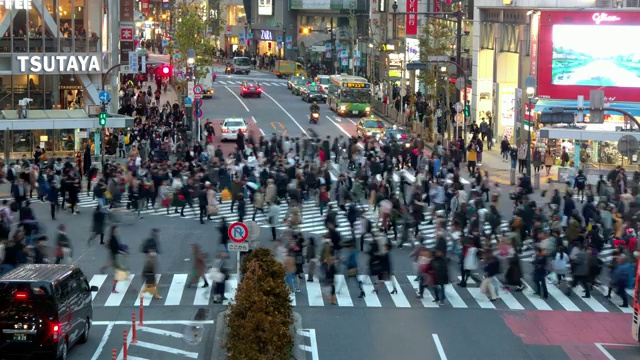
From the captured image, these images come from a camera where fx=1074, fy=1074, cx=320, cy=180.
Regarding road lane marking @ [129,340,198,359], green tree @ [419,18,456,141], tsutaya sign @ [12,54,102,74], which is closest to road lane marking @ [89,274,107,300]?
road lane marking @ [129,340,198,359]

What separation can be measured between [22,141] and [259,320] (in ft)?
123

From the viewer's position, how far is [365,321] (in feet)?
82.6

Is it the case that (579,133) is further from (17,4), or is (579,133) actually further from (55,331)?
(55,331)

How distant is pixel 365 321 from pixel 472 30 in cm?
Result: 4703

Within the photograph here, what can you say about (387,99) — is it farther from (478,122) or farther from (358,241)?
(358,241)

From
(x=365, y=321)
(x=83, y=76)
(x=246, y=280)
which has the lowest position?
(x=365, y=321)

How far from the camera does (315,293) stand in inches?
1095

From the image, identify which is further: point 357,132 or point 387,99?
point 387,99

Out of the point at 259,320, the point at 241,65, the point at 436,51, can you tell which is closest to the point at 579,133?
the point at 436,51

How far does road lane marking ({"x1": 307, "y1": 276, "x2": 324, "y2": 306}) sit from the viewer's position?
26.9m

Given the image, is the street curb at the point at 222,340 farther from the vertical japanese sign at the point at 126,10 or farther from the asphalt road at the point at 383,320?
the vertical japanese sign at the point at 126,10

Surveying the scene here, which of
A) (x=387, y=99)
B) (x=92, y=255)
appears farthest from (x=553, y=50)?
(x=92, y=255)

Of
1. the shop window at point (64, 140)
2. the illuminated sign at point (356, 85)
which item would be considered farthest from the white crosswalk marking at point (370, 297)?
the illuminated sign at point (356, 85)

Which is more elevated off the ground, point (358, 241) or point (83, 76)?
point (83, 76)
